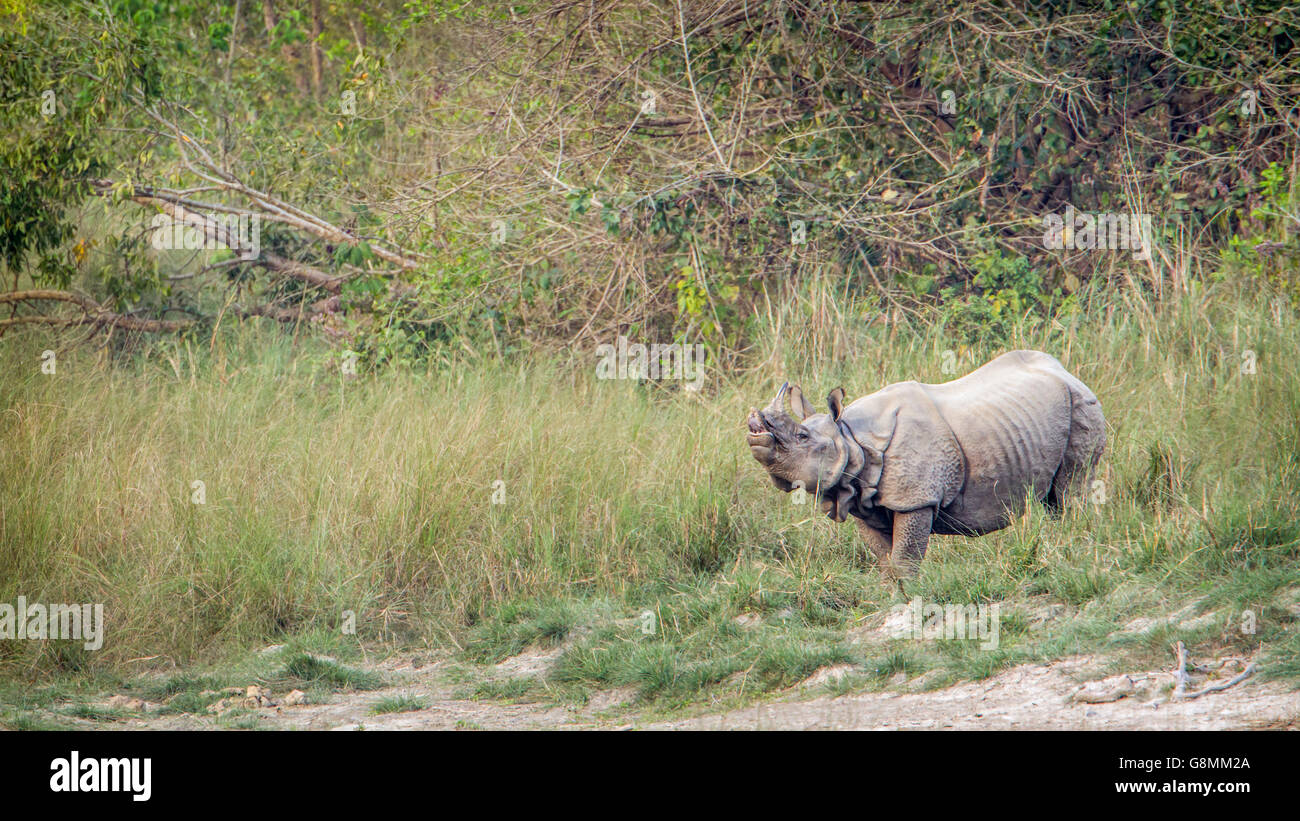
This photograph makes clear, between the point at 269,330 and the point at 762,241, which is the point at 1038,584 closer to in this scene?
the point at 762,241

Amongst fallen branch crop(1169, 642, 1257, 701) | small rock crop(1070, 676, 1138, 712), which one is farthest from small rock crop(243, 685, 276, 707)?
fallen branch crop(1169, 642, 1257, 701)

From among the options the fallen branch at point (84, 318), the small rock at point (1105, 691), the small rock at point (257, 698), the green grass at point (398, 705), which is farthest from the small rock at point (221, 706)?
the fallen branch at point (84, 318)

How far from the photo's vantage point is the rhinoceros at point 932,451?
570 centimetres

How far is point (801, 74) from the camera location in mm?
10875

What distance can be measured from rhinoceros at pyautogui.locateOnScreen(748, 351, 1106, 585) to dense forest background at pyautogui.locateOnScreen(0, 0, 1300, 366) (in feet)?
11.9

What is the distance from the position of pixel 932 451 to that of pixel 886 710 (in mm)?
1364

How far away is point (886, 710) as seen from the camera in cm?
503

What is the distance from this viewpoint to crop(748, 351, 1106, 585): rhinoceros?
5.70 m

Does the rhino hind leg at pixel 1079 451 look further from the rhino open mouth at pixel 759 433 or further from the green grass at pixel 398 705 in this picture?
the green grass at pixel 398 705

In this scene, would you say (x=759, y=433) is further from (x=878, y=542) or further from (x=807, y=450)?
(x=878, y=542)

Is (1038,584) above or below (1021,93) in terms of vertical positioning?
below

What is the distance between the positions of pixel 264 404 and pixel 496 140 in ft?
11.0

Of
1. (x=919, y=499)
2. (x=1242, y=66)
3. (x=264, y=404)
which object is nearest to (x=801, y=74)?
(x=1242, y=66)

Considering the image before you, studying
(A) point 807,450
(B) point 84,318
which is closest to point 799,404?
(A) point 807,450
